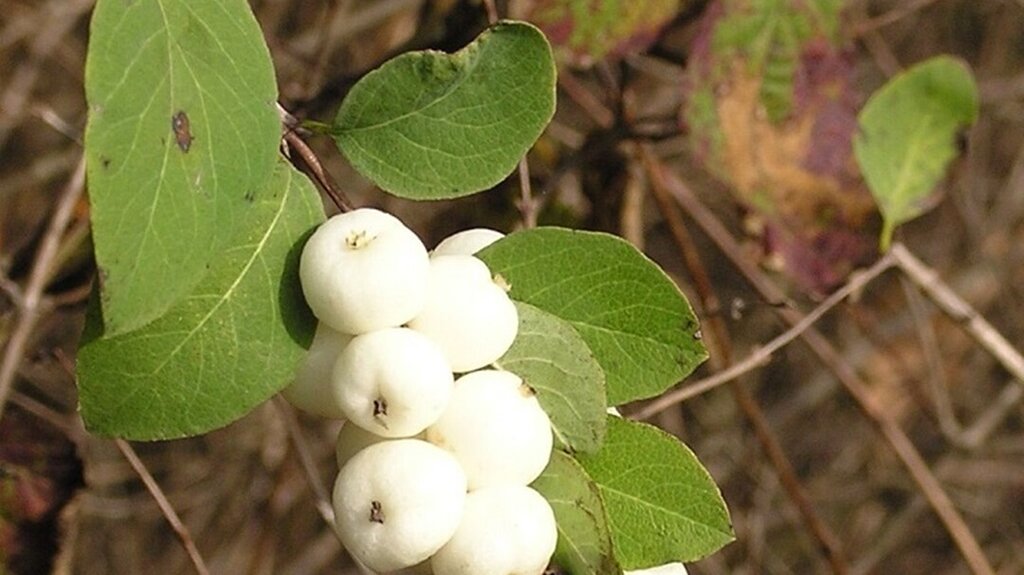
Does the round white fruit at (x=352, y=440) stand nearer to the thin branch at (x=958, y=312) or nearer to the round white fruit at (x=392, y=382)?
the round white fruit at (x=392, y=382)

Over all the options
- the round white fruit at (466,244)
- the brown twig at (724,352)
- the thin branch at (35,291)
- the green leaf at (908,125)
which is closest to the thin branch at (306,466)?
the thin branch at (35,291)

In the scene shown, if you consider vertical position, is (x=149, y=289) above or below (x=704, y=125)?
above

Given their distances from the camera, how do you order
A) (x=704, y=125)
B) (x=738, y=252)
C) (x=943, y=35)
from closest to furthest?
(x=704, y=125) < (x=738, y=252) < (x=943, y=35)

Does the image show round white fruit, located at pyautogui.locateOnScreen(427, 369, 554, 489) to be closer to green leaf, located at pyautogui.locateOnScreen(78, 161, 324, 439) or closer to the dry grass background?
green leaf, located at pyautogui.locateOnScreen(78, 161, 324, 439)

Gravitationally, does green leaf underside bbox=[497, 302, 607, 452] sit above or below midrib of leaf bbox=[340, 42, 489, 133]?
below

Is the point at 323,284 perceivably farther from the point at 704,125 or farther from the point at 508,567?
the point at 704,125

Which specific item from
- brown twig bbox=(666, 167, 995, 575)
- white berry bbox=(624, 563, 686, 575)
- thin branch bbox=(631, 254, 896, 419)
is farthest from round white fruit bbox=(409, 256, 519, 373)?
brown twig bbox=(666, 167, 995, 575)

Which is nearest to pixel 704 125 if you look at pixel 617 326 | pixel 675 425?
pixel 617 326
